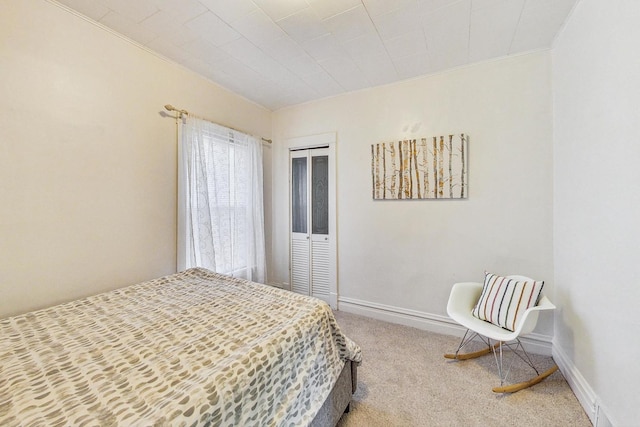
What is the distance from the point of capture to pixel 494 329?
182 centimetres

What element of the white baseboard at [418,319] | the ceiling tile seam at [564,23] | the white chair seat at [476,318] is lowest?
the white baseboard at [418,319]

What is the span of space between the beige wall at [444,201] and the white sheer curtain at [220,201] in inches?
36.5

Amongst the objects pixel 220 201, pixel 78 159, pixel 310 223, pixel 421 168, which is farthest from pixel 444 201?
pixel 78 159

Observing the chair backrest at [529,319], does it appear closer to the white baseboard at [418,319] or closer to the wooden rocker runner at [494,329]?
the wooden rocker runner at [494,329]

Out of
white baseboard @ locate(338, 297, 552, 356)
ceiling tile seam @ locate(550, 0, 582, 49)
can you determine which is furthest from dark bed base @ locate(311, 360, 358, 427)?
ceiling tile seam @ locate(550, 0, 582, 49)

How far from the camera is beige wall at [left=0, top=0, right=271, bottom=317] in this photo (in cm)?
152

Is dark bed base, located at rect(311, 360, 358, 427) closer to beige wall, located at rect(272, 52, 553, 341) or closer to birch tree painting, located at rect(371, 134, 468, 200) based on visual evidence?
beige wall, located at rect(272, 52, 553, 341)

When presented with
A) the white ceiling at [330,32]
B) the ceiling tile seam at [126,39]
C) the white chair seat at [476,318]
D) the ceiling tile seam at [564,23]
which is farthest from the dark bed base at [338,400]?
the ceiling tile seam at [126,39]

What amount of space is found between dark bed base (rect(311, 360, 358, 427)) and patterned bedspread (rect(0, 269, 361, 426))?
0.24 feet

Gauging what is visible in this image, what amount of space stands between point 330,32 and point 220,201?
1872 millimetres

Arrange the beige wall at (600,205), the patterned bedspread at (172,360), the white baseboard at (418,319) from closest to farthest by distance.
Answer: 1. the patterned bedspread at (172,360)
2. the beige wall at (600,205)
3. the white baseboard at (418,319)

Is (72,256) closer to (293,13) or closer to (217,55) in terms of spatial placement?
(217,55)

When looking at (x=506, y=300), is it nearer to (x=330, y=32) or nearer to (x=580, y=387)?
(x=580, y=387)

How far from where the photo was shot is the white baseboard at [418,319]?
2.14 meters
